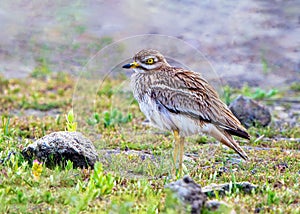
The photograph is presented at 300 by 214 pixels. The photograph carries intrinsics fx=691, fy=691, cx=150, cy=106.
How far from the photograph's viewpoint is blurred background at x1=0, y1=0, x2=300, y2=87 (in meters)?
15.8

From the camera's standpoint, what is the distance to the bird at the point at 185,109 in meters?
7.88

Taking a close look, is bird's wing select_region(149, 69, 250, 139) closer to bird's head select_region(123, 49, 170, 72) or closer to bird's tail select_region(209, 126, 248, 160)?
bird's tail select_region(209, 126, 248, 160)

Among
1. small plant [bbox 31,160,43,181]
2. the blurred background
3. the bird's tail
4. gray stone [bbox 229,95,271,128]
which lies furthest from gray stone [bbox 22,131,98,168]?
the blurred background

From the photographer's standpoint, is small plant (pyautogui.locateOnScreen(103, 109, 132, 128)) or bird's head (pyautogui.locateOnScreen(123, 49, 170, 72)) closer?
bird's head (pyautogui.locateOnScreen(123, 49, 170, 72))

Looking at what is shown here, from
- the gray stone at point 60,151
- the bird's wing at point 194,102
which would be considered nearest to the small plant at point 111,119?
the bird's wing at point 194,102

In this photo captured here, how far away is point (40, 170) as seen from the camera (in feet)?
22.4

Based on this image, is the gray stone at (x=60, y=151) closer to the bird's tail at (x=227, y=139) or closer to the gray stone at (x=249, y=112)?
the bird's tail at (x=227, y=139)

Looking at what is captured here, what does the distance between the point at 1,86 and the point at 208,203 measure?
8250mm

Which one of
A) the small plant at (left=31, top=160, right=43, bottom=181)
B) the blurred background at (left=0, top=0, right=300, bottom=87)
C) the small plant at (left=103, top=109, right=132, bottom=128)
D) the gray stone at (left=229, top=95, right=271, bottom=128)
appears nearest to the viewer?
the small plant at (left=31, top=160, right=43, bottom=181)

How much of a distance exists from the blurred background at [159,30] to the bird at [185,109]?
23.2 ft

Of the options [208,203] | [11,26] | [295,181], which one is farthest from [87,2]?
[208,203]

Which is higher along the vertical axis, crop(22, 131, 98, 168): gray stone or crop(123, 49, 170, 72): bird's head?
crop(123, 49, 170, 72): bird's head

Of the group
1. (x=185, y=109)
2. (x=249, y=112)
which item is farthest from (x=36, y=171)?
(x=249, y=112)

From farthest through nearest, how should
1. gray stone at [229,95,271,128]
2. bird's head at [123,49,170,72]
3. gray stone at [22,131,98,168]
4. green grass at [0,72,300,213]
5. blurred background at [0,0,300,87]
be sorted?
blurred background at [0,0,300,87]
gray stone at [229,95,271,128]
bird's head at [123,49,170,72]
gray stone at [22,131,98,168]
green grass at [0,72,300,213]
